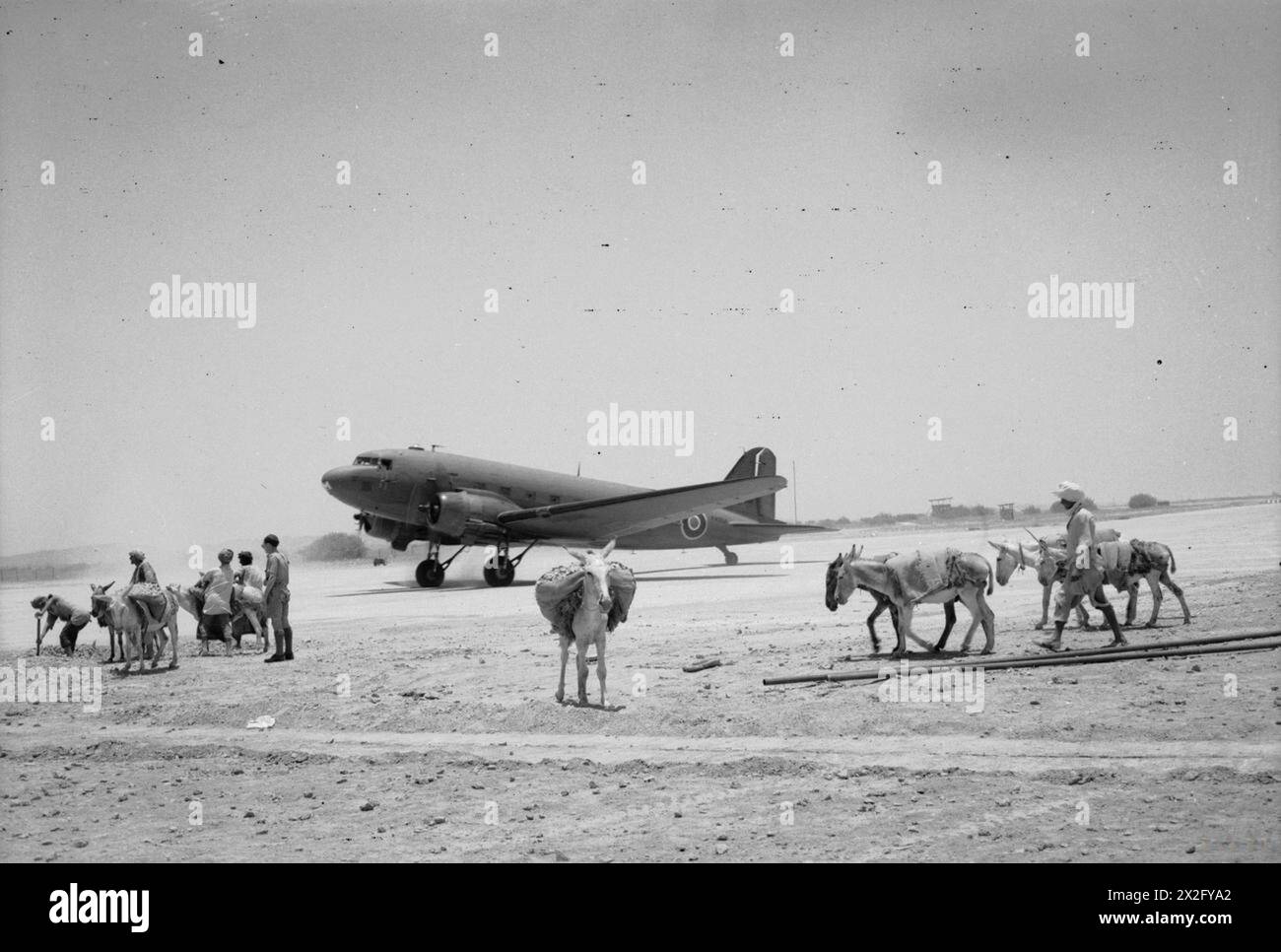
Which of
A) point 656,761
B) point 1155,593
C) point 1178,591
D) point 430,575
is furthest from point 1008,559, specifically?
point 430,575

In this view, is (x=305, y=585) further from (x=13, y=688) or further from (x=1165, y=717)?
(x=1165, y=717)

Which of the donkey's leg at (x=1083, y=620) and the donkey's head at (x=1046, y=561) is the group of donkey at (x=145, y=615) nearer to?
the donkey's head at (x=1046, y=561)

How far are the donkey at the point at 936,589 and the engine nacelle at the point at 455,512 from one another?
21624mm

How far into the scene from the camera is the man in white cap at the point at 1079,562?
12.9 m

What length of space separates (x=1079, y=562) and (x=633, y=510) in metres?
25.2

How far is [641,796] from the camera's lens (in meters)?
8.70

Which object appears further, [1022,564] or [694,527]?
[694,527]

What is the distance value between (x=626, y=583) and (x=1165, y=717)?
18.4 ft

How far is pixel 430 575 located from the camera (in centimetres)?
3509

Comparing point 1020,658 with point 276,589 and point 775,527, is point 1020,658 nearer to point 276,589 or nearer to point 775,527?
point 276,589

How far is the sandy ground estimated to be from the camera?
7621 millimetres

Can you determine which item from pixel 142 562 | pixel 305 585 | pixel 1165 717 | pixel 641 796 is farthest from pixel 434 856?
pixel 305 585

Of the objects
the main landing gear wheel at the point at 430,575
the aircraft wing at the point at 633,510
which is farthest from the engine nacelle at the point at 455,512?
the main landing gear wheel at the point at 430,575

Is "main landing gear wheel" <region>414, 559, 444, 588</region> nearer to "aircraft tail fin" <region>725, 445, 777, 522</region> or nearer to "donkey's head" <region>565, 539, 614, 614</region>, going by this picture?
"aircraft tail fin" <region>725, 445, 777, 522</region>
